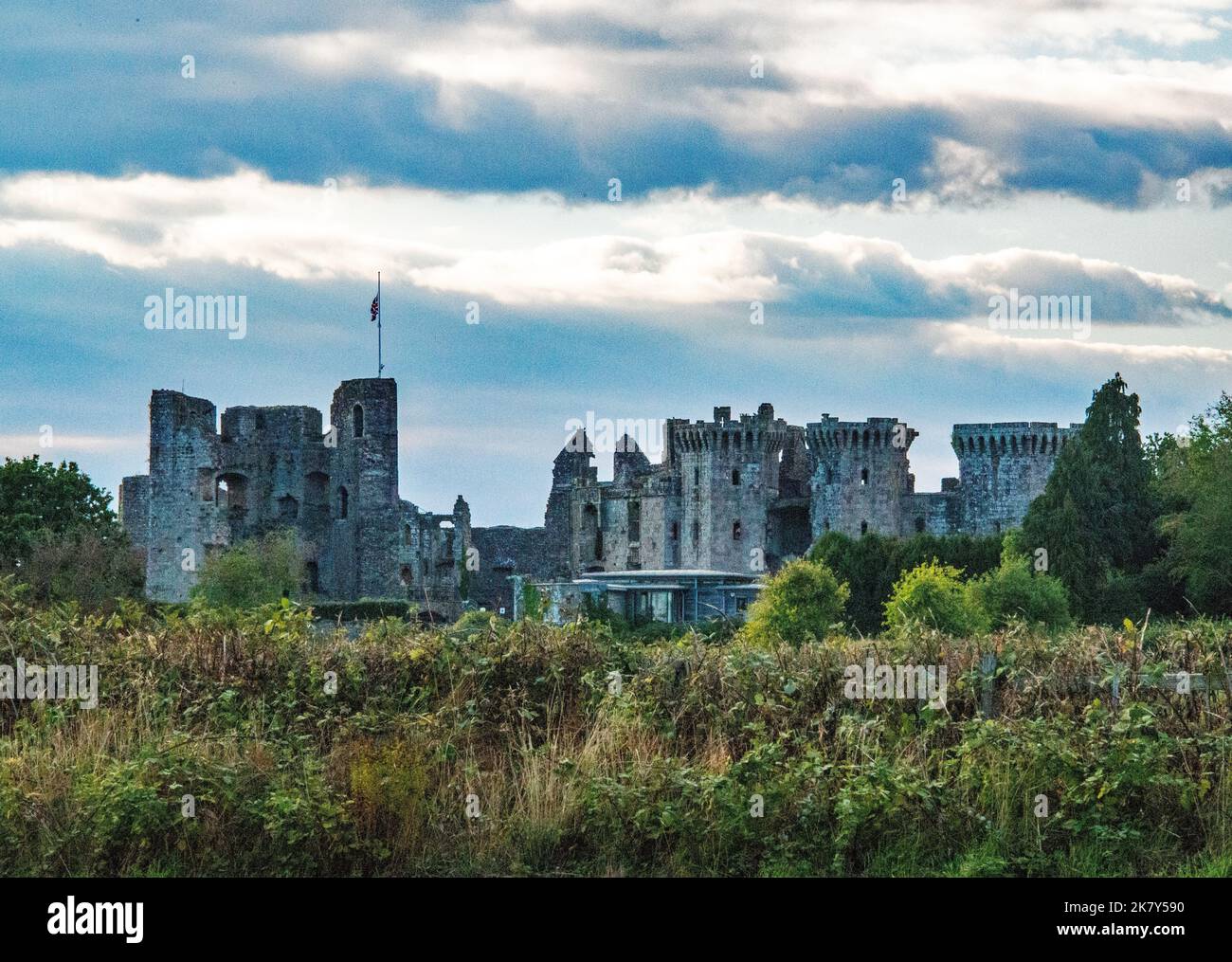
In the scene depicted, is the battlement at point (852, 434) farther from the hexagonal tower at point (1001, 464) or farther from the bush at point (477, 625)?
the bush at point (477, 625)

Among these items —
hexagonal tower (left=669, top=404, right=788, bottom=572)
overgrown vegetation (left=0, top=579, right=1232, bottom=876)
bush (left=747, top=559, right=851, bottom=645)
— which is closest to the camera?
overgrown vegetation (left=0, top=579, right=1232, bottom=876)

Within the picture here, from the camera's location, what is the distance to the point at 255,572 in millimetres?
58719

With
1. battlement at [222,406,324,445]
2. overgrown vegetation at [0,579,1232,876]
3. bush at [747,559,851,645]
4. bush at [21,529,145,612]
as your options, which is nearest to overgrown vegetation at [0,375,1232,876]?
overgrown vegetation at [0,579,1232,876]

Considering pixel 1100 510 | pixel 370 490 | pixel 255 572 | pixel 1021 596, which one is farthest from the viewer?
pixel 370 490

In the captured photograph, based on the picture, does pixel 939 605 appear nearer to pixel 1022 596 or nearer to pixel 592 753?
pixel 1022 596

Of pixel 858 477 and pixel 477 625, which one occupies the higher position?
pixel 858 477

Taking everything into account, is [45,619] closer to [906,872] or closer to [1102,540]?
[906,872]

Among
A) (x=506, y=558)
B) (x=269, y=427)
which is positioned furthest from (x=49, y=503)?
(x=506, y=558)

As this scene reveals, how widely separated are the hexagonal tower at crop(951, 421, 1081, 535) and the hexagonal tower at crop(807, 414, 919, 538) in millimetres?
2992

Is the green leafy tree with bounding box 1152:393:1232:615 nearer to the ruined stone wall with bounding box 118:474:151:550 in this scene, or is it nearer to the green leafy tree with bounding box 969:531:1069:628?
the green leafy tree with bounding box 969:531:1069:628

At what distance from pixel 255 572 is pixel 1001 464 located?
117 ft

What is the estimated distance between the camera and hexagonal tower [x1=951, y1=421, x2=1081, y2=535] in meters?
77.0
